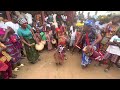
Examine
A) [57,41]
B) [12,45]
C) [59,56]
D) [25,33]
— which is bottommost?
[59,56]

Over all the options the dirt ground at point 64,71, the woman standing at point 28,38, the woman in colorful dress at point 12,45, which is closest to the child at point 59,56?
the dirt ground at point 64,71

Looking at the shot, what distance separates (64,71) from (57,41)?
5.20 feet

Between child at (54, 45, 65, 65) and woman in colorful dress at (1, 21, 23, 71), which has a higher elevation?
woman in colorful dress at (1, 21, 23, 71)

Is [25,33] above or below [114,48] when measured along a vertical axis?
above

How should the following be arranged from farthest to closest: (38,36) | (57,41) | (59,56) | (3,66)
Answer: (57,41) < (38,36) < (59,56) < (3,66)

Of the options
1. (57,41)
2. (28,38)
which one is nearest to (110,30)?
(57,41)

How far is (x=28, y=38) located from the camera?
4617 millimetres

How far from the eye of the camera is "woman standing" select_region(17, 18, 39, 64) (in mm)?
4388

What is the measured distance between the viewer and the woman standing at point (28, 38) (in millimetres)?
4388

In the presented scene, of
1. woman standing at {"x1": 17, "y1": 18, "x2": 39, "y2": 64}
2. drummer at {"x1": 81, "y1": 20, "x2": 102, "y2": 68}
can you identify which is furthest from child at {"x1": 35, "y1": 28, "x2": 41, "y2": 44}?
drummer at {"x1": 81, "y1": 20, "x2": 102, "y2": 68}

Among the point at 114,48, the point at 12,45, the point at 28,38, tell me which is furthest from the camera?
the point at 28,38

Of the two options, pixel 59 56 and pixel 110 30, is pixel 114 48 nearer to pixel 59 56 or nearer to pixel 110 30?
pixel 110 30

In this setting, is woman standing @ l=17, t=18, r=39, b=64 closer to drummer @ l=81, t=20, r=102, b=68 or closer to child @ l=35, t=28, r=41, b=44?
child @ l=35, t=28, r=41, b=44

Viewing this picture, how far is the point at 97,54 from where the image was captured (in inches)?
175
